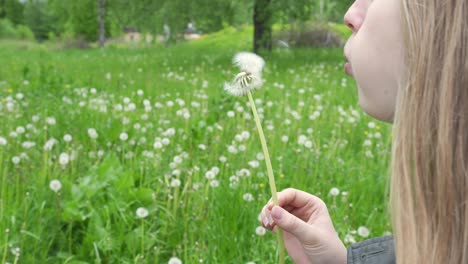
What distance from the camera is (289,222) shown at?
115 cm

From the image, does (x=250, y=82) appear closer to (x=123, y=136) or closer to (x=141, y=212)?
(x=141, y=212)

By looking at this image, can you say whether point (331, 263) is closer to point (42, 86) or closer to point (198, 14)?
point (42, 86)

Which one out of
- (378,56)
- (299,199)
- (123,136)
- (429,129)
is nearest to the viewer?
(429,129)

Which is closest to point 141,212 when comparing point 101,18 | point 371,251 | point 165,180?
point 165,180

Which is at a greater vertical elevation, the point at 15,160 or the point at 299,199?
the point at 299,199

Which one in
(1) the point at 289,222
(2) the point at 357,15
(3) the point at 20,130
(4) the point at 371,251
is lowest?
(3) the point at 20,130

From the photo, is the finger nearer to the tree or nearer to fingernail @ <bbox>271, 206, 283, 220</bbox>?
fingernail @ <bbox>271, 206, 283, 220</bbox>

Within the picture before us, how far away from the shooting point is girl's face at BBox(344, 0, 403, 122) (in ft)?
2.99

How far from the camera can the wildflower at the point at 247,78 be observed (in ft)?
3.51

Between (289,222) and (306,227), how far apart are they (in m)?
0.07

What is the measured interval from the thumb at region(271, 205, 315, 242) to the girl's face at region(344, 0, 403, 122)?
10.3 inches

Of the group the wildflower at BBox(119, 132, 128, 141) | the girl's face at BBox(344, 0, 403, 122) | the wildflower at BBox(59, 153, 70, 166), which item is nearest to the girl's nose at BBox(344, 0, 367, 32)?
the girl's face at BBox(344, 0, 403, 122)

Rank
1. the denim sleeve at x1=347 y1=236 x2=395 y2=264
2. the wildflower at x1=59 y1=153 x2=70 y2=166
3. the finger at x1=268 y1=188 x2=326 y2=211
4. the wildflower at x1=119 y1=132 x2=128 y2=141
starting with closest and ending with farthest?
the denim sleeve at x1=347 y1=236 x2=395 y2=264 < the finger at x1=268 y1=188 x2=326 y2=211 < the wildflower at x1=59 y1=153 x2=70 y2=166 < the wildflower at x1=119 y1=132 x2=128 y2=141

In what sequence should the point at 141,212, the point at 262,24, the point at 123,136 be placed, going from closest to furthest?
the point at 141,212 < the point at 123,136 < the point at 262,24
